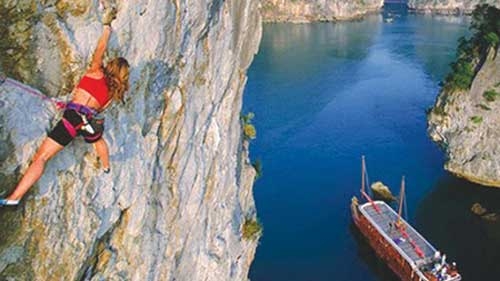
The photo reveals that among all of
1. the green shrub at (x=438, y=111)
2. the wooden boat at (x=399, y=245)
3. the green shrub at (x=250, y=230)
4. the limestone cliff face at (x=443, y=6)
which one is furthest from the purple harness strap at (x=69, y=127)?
the limestone cliff face at (x=443, y=6)

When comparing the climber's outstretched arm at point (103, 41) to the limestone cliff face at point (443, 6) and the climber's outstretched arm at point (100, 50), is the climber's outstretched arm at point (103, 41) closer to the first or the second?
the climber's outstretched arm at point (100, 50)

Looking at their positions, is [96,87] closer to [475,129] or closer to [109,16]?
[109,16]

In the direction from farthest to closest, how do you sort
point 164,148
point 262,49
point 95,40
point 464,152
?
1. point 262,49
2. point 464,152
3. point 164,148
4. point 95,40

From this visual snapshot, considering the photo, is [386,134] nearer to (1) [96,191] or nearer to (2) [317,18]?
(1) [96,191]

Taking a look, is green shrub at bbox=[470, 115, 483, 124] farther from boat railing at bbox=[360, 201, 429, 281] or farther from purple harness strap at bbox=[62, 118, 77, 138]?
purple harness strap at bbox=[62, 118, 77, 138]

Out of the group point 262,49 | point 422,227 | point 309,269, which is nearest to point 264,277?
point 309,269
